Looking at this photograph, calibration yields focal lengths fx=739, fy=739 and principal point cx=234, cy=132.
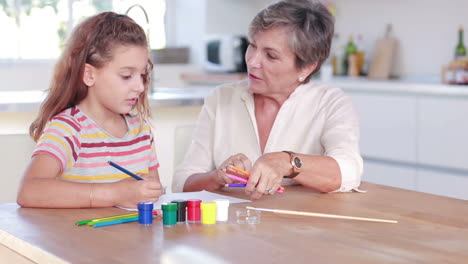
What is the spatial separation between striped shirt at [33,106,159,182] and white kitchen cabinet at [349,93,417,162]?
266 cm

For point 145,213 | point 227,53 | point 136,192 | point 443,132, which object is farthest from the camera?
point 227,53

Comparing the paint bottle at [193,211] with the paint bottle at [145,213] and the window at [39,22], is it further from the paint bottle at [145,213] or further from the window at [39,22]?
the window at [39,22]

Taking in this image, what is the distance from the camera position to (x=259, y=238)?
1389mm

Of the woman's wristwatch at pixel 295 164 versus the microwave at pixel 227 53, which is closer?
the woman's wristwatch at pixel 295 164

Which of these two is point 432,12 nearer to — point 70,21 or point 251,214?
point 70,21

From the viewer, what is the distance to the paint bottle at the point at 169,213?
1.48 metres

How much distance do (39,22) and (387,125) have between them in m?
2.82

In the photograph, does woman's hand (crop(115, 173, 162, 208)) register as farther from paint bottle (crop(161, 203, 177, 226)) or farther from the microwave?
the microwave

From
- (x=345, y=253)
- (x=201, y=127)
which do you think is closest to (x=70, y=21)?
(x=201, y=127)

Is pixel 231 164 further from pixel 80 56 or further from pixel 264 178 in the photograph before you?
pixel 80 56

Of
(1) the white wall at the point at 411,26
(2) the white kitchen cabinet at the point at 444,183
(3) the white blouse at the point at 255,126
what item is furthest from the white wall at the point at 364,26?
(3) the white blouse at the point at 255,126

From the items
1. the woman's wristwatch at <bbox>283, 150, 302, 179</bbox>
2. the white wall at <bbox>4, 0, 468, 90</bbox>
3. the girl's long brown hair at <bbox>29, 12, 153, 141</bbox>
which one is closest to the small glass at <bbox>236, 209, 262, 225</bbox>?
the woman's wristwatch at <bbox>283, 150, 302, 179</bbox>

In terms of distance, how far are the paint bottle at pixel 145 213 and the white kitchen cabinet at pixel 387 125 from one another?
3150mm

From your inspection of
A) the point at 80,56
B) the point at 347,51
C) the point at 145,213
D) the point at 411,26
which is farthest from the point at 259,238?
the point at 347,51
